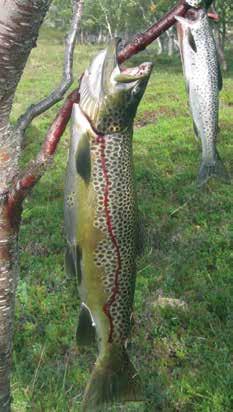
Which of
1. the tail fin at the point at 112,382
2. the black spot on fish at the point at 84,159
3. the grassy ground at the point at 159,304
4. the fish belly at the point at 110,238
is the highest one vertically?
the black spot on fish at the point at 84,159

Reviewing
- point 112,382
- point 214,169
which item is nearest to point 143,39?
point 112,382

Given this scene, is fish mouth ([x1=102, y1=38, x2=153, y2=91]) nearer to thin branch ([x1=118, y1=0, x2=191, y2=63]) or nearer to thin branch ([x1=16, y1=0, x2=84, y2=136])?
thin branch ([x1=118, y1=0, x2=191, y2=63])

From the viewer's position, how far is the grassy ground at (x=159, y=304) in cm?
575

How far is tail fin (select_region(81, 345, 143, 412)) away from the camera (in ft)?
9.27

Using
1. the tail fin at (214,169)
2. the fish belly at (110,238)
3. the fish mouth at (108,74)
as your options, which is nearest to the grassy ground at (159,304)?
the fish belly at (110,238)

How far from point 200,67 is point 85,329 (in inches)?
66.1

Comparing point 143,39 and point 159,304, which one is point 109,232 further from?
point 159,304

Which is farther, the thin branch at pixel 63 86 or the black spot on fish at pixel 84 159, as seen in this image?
the thin branch at pixel 63 86

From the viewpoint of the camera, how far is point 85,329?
107 inches

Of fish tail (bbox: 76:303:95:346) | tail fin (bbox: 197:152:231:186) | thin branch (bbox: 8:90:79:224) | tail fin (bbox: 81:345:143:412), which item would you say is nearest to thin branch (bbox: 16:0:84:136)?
thin branch (bbox: 8:90:79:224)

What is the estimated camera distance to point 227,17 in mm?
37906

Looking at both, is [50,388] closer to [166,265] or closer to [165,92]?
[166,265]

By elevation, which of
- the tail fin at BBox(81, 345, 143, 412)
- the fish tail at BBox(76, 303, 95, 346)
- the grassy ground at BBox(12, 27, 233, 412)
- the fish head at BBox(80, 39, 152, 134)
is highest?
the fish head at BBox(80, 39, 152, 134)

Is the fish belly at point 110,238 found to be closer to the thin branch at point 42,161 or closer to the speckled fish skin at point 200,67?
the thin branch at point 42,161
